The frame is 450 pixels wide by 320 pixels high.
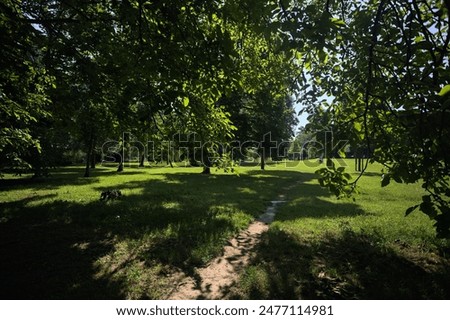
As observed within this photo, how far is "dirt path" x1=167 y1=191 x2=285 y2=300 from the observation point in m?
6.18

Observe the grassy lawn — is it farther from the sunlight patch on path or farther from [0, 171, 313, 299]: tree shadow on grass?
the sunlight patch on path

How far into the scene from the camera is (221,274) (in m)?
7.12

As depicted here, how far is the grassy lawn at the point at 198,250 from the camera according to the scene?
6297 mm

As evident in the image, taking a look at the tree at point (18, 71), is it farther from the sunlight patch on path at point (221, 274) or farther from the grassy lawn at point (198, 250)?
the sunlight patch on path at point (221, 274)

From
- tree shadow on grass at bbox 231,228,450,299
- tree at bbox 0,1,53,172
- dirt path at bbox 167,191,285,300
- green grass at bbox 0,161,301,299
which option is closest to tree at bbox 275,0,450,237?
tree shadow on grass at bbox 231,228,450,299

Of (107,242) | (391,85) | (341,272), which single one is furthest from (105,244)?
(391,85)

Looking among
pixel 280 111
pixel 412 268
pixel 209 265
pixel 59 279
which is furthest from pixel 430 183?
pixel 280 111

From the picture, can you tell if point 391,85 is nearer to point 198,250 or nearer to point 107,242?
point 198,250

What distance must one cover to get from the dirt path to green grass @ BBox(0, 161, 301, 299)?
0.82 feet

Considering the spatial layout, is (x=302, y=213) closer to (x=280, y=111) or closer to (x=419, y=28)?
(x=419, y=28)

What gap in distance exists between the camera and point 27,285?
6238mm

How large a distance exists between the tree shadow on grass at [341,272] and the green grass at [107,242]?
64.4 inches

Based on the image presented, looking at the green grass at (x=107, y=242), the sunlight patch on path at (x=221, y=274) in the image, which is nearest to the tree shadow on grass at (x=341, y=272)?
the sunlight patch on path at (x=221, y=274)

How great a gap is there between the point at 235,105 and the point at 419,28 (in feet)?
85.8
